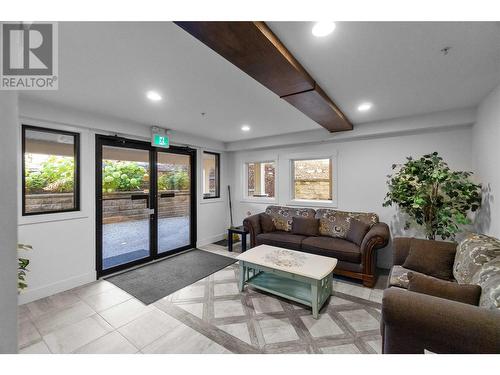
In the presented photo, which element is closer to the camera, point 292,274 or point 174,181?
point 292,274

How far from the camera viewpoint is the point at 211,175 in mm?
5172

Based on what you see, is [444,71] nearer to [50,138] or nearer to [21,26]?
[21,26]

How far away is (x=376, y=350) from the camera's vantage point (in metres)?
1.75

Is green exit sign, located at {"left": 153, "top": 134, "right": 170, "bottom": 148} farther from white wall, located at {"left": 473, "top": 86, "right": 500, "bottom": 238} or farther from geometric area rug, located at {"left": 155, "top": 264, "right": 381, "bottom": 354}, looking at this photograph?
white wall, located at {"left": 473, "top": 86, "right": 500, "bottom": 238}

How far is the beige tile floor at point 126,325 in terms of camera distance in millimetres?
1809

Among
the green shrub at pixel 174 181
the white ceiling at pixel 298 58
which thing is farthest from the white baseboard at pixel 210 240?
the white ceiling at pixel 298 58

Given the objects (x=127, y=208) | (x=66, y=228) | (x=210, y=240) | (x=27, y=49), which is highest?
(x=27, y=49)

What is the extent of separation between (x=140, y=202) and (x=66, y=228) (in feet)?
3.41

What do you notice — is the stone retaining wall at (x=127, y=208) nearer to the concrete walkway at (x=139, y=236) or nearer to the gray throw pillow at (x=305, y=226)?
the concrete walkway at (x=139, y=236)

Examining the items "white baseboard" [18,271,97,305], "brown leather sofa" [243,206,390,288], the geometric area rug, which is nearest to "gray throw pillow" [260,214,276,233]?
"brown leather sofa" [243,206,390,288]

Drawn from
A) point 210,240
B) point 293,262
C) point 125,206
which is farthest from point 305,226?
point 125,206

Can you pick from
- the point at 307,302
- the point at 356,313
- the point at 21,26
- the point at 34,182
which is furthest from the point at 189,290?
the point at 21,26

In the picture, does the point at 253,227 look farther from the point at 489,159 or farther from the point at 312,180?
the point at 489,159

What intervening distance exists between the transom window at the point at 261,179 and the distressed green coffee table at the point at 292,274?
2176 millimetres
